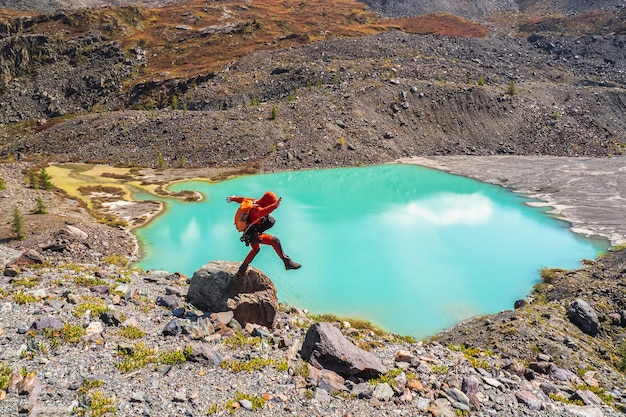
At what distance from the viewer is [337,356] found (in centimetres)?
1158

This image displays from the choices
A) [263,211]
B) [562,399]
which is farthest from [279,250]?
[562,399]

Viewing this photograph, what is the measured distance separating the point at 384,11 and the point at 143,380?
610ft

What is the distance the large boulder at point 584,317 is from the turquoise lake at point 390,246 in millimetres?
5182

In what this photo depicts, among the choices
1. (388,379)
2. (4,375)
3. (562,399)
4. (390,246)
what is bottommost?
(390,246)

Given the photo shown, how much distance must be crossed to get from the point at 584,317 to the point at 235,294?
666 inches

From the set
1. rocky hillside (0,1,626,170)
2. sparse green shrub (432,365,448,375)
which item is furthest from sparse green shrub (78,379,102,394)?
rocky hillside (0,1,626,170)

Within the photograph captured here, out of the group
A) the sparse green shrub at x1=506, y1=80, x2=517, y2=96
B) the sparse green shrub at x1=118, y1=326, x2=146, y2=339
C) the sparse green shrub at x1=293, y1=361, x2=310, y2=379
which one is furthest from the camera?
the sparse green shrub at x1=506, y1=80, x2=517, y2=96

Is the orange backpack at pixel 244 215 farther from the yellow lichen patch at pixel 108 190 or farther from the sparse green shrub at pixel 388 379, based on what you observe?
the yellow lichen patch at pixel 108 190

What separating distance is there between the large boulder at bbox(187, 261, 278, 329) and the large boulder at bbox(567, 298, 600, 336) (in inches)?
597

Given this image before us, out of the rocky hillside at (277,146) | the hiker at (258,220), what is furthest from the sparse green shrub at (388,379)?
the hiker at (258,220)

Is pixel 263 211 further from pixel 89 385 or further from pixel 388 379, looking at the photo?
Answer: pixel 89 385

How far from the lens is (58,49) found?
11156 cm

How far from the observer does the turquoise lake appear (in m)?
→ 25.5

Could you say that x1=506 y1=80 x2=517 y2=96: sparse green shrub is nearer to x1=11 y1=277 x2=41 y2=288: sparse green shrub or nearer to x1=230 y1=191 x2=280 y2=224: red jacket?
x1=230 y1=191 x2=280 y2=224: red jacket
